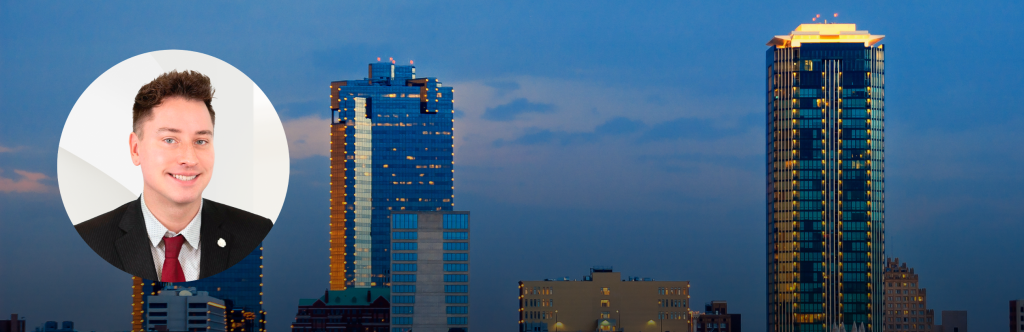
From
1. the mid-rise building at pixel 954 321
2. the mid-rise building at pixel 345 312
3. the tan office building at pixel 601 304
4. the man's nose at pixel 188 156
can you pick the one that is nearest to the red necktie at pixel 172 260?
the man's nose at pixel 188 156

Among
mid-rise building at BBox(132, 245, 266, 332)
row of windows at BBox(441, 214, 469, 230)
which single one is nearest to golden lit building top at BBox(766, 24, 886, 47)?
row of windows at BBox(441, 214, 469, 230)

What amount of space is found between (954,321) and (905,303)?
173 feet

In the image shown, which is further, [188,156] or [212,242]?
[212,242]

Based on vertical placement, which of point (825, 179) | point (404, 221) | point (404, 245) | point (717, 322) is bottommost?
point (717, 322)

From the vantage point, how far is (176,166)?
7.97 meters

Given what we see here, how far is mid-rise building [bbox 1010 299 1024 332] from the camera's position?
5359 inches

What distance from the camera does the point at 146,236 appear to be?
27.4 ft

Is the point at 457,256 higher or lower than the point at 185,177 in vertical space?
higher

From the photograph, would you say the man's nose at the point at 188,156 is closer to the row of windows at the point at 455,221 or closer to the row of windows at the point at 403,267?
the row of windows at the point at 455,221

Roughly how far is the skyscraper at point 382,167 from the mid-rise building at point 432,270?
209 ft

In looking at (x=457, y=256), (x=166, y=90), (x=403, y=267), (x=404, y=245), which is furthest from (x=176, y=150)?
(x=403, y=267)

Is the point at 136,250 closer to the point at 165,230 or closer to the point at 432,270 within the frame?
the point at 165,230

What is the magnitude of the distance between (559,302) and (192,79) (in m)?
119

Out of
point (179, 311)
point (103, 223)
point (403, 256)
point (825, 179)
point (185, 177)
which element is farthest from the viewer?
point (179, 311)
